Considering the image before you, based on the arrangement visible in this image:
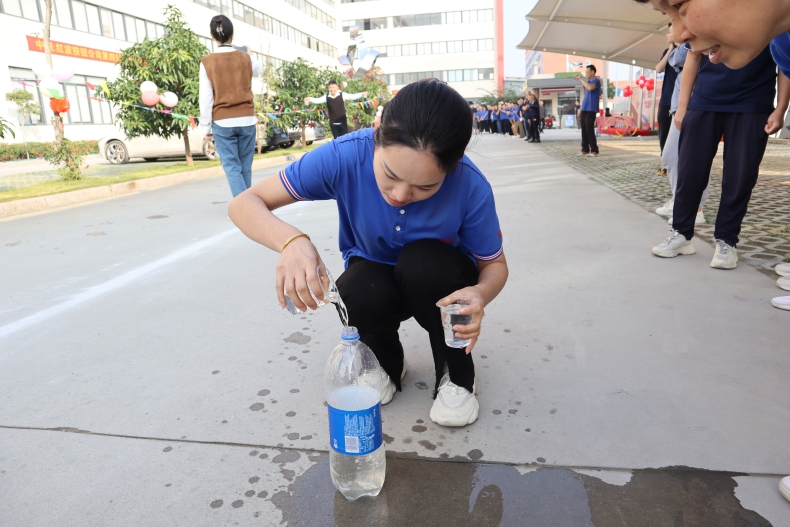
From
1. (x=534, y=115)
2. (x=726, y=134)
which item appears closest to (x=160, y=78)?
(x=726, y=134)

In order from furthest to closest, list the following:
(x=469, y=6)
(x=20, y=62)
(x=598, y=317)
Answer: (x=469, y=6) < (x=20, y=62) < (x=598, y=317)

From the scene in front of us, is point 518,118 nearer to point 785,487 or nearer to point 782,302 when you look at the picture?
point 782,302

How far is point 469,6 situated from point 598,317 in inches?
2506

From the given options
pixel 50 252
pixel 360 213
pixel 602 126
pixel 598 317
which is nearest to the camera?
pixel 360 213

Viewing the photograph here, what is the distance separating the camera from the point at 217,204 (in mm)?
6973

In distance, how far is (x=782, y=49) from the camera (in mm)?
1686

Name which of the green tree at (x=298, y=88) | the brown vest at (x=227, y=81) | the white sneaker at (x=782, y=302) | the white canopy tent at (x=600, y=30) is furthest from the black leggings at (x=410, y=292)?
the green tree at (x=298, y=88)

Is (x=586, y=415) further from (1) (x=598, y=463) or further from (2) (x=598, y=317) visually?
(2) (x=598, y=317)

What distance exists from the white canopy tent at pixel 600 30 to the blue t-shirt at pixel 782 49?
10.6 meters

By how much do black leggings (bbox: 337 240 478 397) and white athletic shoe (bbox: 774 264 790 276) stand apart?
229 cm

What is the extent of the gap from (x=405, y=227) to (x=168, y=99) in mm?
11020

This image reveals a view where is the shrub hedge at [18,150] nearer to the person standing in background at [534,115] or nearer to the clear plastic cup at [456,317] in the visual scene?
the person standing in background at [534,115]

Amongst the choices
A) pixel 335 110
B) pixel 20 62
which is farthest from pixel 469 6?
pixel 335 110

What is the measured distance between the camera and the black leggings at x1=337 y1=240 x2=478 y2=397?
1.87m
